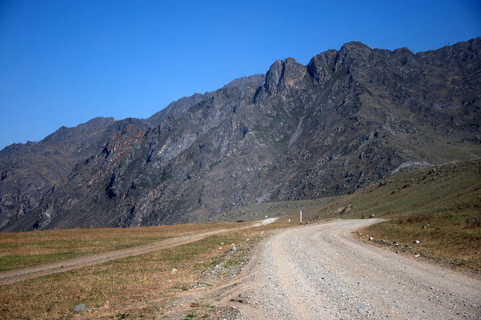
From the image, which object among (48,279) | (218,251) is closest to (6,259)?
(48,279)

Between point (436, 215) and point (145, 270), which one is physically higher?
point (145, 270)

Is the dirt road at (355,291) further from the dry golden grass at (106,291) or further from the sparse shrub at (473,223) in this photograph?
the sparse shrub at (473,223)

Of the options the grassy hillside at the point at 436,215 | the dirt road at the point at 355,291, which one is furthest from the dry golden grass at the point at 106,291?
the grassy hillside at the point at 436,215

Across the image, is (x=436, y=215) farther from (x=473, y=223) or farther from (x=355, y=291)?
Result: (x=355, y=291)

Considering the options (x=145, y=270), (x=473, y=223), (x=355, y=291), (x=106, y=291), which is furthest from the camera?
(x=473, y=223)

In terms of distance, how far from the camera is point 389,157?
16062 centimetres

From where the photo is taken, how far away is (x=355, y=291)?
12789mm

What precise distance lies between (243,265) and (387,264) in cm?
851

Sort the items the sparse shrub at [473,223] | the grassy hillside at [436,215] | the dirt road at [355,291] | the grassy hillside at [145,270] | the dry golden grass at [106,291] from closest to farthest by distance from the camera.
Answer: the dirt road at [355,291], the dry golden grass at [106,291], the grassy hillside at [145,270], the grassy hillside at [436,215], the sparse shrub at [473,223]

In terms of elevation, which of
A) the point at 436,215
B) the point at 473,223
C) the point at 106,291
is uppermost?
the point at 106,291

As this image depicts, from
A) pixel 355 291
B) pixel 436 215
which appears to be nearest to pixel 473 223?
pixel 436 215

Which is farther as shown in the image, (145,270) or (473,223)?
(473,223)

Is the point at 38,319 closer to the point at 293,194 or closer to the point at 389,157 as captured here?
the point at 389,157

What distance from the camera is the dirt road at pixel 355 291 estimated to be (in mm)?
10406
